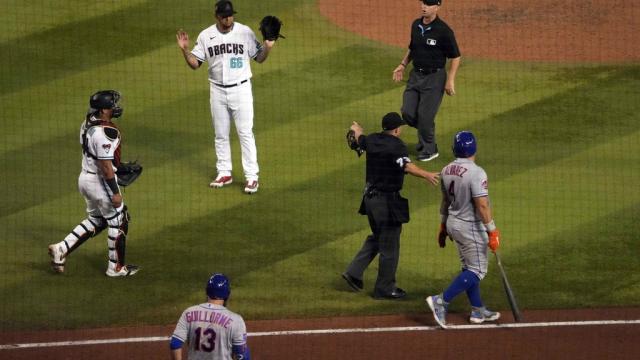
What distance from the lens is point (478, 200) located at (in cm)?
1177

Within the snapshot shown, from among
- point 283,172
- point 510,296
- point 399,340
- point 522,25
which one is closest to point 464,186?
point 510,296

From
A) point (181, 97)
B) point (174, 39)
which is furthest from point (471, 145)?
point (174, 39)

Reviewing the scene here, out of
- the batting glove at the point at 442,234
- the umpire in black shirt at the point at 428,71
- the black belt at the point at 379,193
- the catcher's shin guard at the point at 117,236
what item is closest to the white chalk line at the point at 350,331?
the batting glove at the point at 442,234

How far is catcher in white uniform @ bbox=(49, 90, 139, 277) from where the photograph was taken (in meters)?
12.9

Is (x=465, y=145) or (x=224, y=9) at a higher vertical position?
(x=224, y=9)

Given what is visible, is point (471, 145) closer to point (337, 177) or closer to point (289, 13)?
point (337, 177)

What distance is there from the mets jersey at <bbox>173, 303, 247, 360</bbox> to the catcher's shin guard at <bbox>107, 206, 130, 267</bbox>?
3.47m

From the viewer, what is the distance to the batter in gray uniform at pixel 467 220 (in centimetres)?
1179

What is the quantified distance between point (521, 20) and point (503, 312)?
8965 millimetres

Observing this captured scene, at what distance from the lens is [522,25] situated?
67.1ft

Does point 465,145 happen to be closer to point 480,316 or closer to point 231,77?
point 480,316

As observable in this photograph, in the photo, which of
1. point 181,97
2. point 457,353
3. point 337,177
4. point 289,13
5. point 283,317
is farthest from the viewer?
point 289,13

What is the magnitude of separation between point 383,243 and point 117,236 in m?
2.57

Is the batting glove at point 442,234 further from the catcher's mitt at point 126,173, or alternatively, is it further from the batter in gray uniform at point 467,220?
the catcher's mitt at point 126,173
